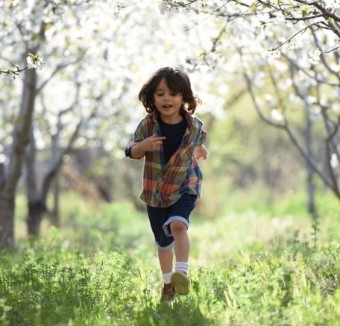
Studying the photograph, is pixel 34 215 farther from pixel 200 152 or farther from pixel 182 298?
pixel 182 298

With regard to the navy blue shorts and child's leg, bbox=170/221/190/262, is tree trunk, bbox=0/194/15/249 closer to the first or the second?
the navy blue shorts

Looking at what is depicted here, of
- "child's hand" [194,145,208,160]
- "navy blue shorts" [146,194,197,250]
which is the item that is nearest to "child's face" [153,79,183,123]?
"child's hand" [194,145,208,160]

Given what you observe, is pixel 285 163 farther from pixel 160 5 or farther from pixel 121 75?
pixel 160 5

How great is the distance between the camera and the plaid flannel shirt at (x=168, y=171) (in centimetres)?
488

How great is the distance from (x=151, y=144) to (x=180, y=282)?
898 mm

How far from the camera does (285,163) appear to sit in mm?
35375

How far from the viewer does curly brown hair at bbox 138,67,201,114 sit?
492 centimetres

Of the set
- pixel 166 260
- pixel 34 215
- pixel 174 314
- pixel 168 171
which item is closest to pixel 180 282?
pixel 174 314

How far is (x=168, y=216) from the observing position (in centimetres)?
492

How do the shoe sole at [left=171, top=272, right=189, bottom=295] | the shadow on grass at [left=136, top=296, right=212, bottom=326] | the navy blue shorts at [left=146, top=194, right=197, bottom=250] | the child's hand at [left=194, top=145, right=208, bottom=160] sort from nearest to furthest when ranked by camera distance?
1. the shadow on grass at [left=136, top=296, right=212, bottom=326]
2. the shoe sole at [left=171, top=272, right=189, bottom=295]
3. the navy blue shorts at [left=146, top=194, right=197, bottom=250]
4. the child's hand at [left=194, top=145, right=208, bottom=160]

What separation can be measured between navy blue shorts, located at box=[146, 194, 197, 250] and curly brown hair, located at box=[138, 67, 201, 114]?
2.22 feet

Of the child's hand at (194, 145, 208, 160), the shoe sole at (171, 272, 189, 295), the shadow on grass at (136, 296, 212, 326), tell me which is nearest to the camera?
the shadow on grass at (136, 296, 212, 326)

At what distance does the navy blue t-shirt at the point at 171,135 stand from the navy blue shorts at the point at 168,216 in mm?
314

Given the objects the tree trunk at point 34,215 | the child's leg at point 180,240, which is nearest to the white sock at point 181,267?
the child's leg at point 180,240
